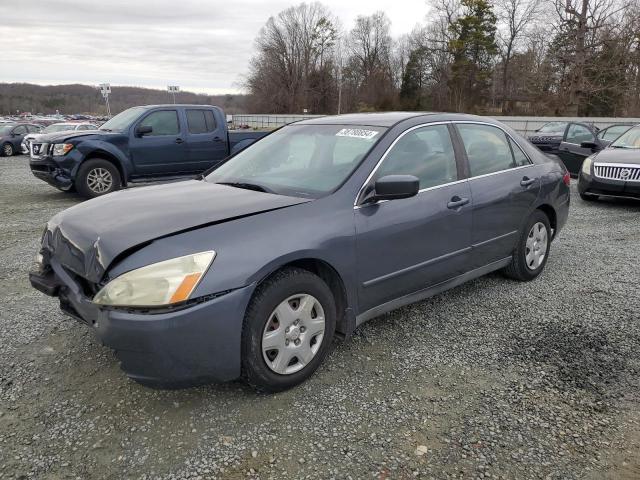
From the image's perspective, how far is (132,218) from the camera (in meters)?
2.75

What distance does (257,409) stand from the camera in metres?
2.68

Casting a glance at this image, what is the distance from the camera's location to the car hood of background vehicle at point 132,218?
2.53 metres

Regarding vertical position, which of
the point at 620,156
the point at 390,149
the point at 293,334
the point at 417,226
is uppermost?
the point at 390,149

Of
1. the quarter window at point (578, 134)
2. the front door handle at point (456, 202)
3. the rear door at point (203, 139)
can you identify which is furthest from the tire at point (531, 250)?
the quarter window at point (578, 134)

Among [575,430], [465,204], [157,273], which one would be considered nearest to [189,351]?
[157,273]

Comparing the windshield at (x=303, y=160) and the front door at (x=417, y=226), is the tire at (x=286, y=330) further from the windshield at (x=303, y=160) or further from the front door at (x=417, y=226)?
the windshield at (x=303, y=160)

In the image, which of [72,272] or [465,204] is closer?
[72,272]

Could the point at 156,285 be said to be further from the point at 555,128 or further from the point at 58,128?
the point at 58,128

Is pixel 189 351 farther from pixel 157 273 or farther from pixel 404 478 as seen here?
pixel 404 478

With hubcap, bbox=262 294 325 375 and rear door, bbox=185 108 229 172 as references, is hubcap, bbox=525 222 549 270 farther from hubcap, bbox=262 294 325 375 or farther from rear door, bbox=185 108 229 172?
rear door, bbox=185 108 229 172

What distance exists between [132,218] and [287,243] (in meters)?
0.89

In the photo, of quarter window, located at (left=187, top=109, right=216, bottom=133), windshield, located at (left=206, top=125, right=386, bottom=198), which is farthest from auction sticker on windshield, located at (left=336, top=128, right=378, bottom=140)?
quarter window, located at (left=187, top=109, right=216, bottom=133)

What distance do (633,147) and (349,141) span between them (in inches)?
293

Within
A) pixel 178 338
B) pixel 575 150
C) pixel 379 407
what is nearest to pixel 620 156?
pixel 575 150
